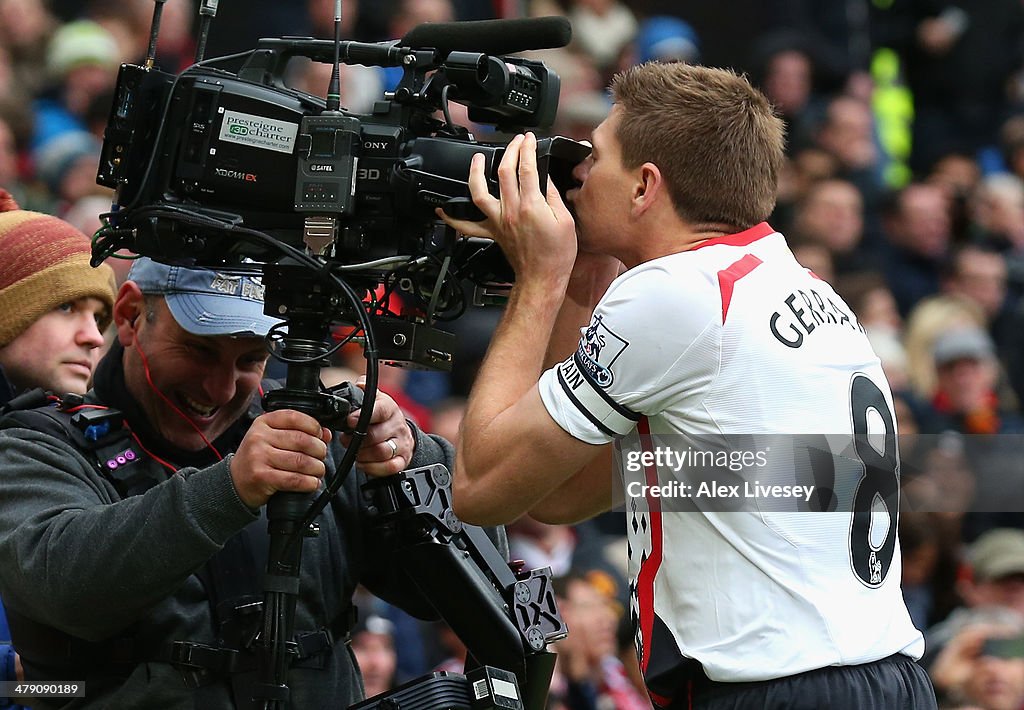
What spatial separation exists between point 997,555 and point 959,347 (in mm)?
1678

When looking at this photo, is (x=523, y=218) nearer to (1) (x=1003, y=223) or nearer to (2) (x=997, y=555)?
(2) (x=997, y=555)

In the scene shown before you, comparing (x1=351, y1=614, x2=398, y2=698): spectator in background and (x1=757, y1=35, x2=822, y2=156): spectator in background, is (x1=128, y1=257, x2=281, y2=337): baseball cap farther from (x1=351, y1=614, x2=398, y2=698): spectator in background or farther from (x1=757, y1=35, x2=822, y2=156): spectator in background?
(x1=757, y1=35, x2=822, y2=156): spectator in background

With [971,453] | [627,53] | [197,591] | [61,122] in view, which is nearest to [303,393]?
[197,591]

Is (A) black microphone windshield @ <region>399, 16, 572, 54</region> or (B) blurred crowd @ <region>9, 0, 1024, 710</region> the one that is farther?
(B) blurred crowd @ <region>9, 0, 1024, 710</region>

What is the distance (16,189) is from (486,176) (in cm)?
355

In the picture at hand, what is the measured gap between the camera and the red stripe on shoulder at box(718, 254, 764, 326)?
2531 millimetres

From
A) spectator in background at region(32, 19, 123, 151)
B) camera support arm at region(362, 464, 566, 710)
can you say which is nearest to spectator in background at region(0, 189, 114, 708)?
camera support arm at region(362, 464, 566, 710)

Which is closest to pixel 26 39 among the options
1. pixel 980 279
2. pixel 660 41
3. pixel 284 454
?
pixel 660 41

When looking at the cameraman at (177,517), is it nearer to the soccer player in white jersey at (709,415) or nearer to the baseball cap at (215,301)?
the baseball cap at (215,301)

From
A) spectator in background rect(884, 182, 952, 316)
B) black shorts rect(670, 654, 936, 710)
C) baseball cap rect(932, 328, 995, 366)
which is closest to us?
black shorts rect(670, 654, 936, 710)

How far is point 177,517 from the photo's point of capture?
8.75ft

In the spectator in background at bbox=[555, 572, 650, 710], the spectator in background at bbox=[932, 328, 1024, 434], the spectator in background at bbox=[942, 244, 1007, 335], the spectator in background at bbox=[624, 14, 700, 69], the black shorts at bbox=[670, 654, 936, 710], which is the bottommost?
the spectator in background at bbox=[555, 572, 650, 710]

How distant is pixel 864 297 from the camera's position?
25.7ft

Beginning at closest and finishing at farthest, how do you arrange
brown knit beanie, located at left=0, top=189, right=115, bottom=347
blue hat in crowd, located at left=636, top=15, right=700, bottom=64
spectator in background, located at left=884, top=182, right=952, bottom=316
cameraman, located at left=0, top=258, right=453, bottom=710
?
cameraman, located at left=0, top=258, right=453, bottom=710 < brown knit beanie, located at left=0, top=189, right=115, bottom=347 < spectator in background, located at left=884, top=182, right=952, bottom=316 < blue hat in crowd, located at left=636, top=15, right=700, bottom=64
